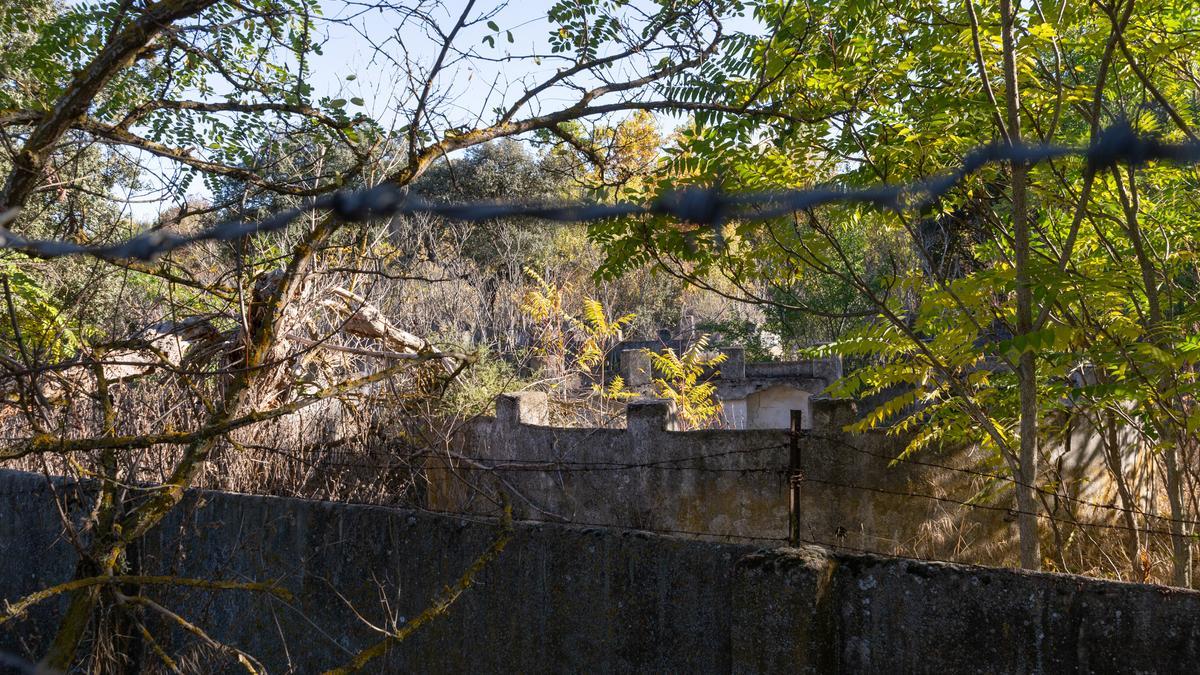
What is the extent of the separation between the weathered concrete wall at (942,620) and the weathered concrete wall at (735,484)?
12.4ft

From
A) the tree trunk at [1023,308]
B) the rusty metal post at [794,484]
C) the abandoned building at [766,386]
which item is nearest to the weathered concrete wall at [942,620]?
the rusty metal post at [794,484]

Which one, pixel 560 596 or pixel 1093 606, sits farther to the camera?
pixel 560 596

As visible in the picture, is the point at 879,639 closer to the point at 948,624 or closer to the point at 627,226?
the point at 948,624

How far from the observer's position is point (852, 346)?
571 centimetres

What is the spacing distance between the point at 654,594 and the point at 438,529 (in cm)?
117

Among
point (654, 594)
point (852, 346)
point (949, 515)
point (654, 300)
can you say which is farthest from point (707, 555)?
point (654, 300)

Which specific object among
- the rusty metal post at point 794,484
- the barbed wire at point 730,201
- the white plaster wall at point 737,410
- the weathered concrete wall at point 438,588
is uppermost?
the white plaster wall at point 737,410

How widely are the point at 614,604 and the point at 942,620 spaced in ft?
4.36

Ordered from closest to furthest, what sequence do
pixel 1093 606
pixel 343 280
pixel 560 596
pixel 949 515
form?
pixel 1093 606
pixel 560 596
pixel 343 280
pixel 949 515

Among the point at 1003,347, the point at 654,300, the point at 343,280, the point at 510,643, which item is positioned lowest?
the point at 510,643

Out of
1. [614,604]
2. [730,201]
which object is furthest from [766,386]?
[730,201]

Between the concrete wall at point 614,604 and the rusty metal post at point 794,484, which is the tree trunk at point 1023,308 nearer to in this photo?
the rusty metal post at point 794,484

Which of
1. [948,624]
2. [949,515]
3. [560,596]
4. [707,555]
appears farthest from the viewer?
[949,515]

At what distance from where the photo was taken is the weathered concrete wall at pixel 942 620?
2.89 meters
